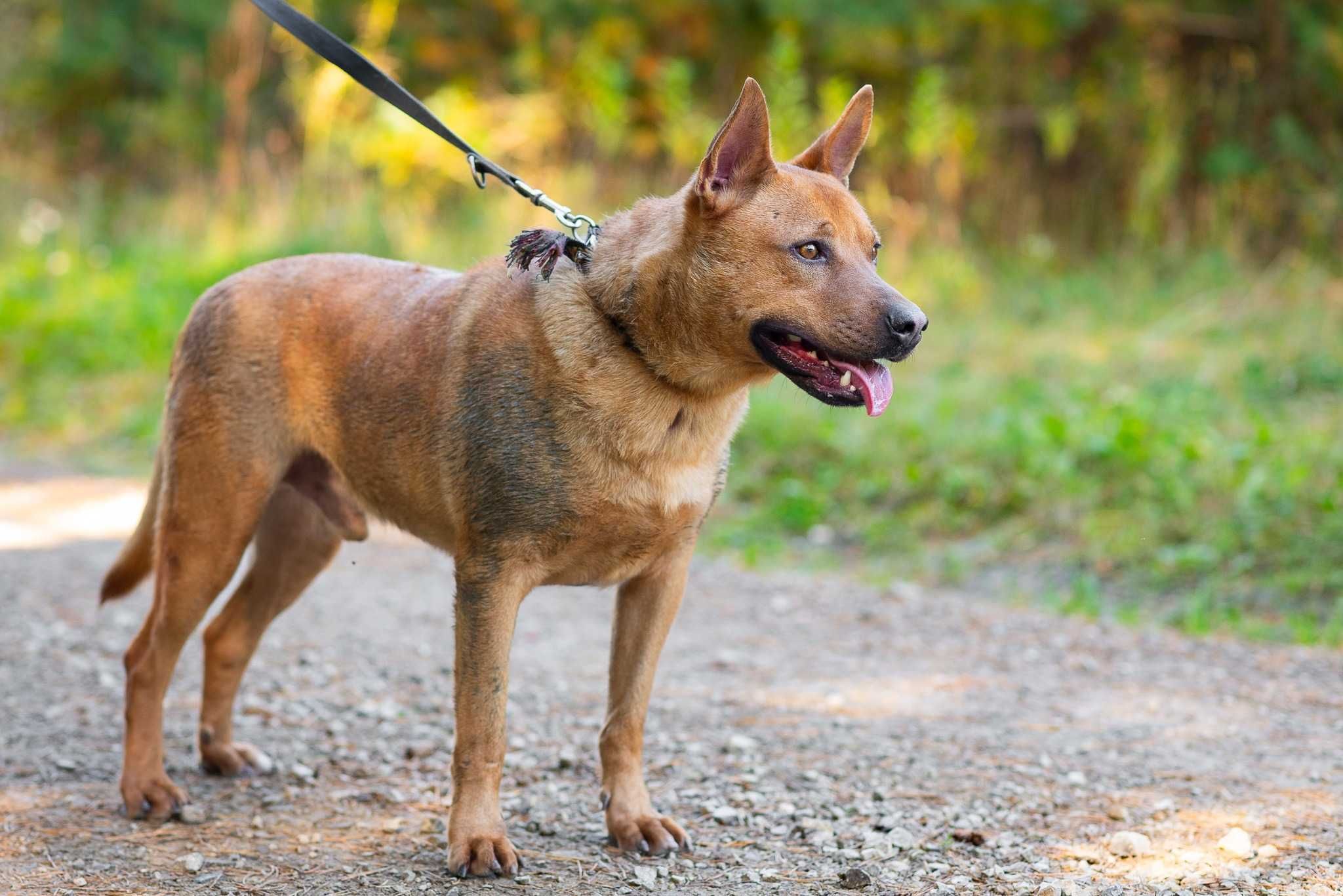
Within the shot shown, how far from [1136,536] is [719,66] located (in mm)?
9400

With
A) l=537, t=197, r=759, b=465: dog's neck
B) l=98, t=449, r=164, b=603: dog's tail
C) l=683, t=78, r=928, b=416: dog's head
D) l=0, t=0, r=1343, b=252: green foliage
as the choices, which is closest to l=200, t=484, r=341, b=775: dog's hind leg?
l=98, t=449, r=164, b=603: dog's tail

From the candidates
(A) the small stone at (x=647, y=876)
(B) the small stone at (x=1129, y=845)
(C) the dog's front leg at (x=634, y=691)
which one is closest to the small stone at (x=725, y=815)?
(C) the dog's front leg at (x=634, y=691)

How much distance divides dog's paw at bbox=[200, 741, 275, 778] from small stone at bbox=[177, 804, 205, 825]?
1.14ft

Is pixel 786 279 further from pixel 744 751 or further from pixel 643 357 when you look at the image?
pixel 744 751

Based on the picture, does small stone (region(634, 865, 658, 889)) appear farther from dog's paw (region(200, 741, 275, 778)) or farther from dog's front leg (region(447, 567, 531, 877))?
dog's paw (region(200, 741, 275, 778))

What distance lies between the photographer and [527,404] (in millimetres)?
3713

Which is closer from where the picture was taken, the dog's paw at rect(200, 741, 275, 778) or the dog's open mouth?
the dog's open mouth

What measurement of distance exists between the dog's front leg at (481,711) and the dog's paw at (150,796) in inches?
37.1

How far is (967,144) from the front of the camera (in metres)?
13.2

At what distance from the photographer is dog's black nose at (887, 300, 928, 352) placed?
347 cm

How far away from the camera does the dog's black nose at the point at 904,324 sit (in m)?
3.47

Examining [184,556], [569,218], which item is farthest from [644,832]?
[569,218]

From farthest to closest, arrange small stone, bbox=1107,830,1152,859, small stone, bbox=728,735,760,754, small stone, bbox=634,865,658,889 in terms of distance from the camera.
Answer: small stone, bbox=728,735,760,754, small stone, bbox=1107,830,1152,859, small stone, bbox=634,865,658,889

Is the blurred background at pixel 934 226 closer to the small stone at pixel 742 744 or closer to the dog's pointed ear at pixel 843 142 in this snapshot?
the small stone at pixel 742 744
